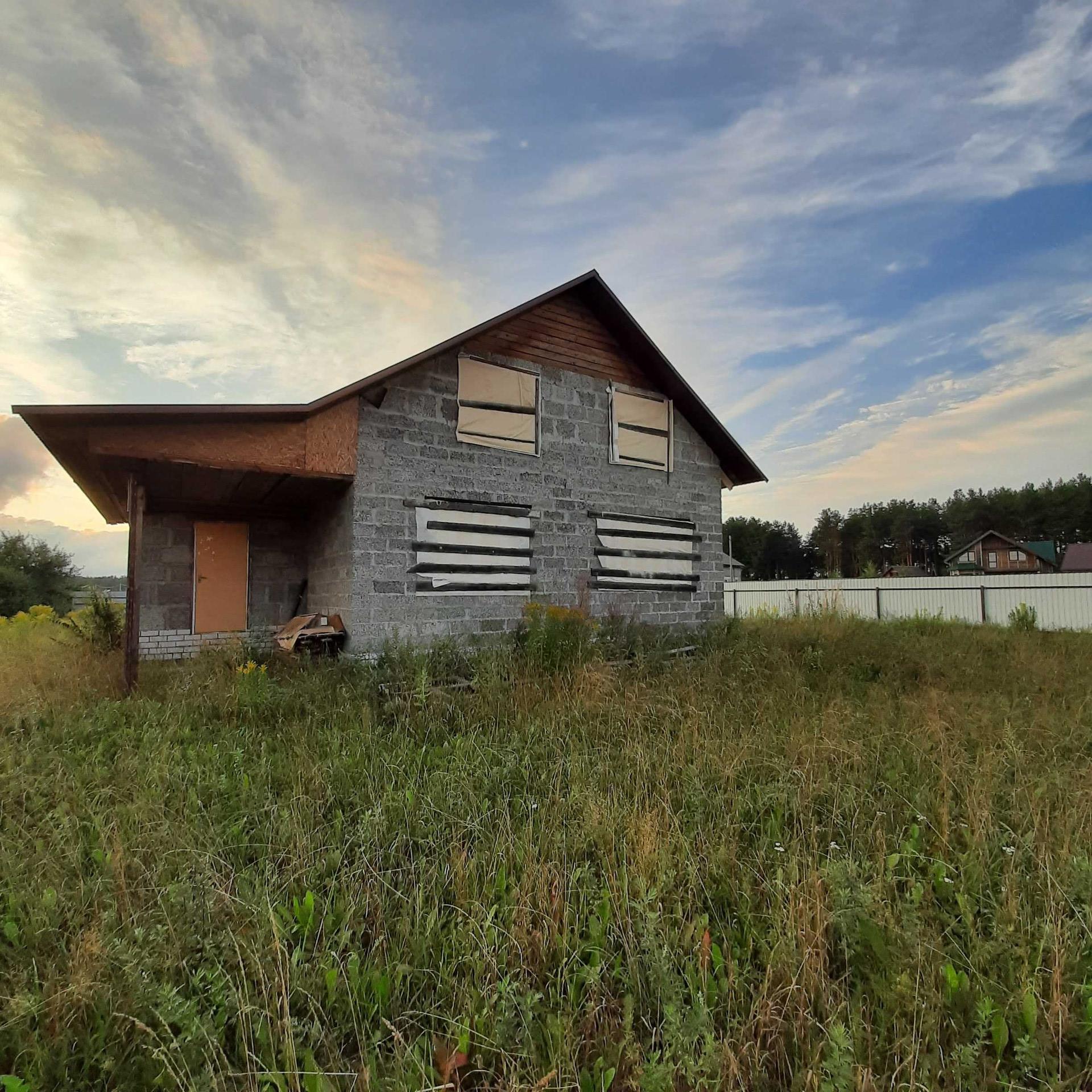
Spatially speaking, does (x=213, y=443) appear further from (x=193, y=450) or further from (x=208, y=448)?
(x=193, y=450)

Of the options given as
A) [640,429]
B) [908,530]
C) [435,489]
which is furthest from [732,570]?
[908,530]

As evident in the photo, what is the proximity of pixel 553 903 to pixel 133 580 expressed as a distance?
6.52 meters

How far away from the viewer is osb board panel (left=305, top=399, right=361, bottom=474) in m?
7.12

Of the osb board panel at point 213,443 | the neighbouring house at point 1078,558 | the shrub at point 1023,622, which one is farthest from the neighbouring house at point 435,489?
the neighbouring house at point 1078,558

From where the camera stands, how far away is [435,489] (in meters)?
8.07

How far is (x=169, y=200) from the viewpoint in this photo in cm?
755

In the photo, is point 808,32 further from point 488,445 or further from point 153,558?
point 153,558

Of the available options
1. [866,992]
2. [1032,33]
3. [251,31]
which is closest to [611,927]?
[866,992]

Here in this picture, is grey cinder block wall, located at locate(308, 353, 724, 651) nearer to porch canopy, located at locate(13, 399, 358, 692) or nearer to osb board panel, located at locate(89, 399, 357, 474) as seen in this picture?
osb board panel, located at locate(89, 399, 357, 474)

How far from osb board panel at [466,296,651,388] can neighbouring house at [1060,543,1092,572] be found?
3930 cm

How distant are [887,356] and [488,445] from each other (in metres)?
9.50

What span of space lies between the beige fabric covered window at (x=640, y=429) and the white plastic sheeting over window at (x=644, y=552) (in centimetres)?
105

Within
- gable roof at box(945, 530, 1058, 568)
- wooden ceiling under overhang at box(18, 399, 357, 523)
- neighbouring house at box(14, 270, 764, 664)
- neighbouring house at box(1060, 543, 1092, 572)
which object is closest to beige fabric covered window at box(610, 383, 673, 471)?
neighbouring house at box(14, 270, 764, 664)

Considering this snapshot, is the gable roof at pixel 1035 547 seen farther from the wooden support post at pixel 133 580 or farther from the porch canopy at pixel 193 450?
the wooden support post at pixel 133 580
